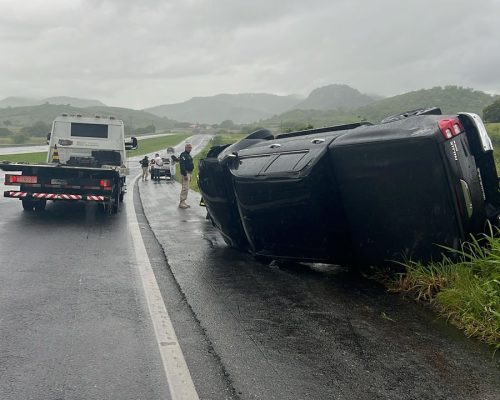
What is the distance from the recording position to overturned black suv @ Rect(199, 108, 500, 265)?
5.13 metres

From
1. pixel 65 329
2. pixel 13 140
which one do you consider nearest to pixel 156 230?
pixel 65 329

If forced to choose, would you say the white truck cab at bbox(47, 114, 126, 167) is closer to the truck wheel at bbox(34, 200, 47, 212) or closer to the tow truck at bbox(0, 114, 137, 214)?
the tow truck at bbox(0, 114, 137, 214)

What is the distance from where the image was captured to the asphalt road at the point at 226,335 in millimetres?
3275

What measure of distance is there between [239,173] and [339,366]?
3619 mm

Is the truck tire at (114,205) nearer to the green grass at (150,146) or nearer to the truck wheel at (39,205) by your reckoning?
the truck wheel at (39,205)

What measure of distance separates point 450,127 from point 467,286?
A: 5.26ft

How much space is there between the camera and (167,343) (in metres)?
3.96

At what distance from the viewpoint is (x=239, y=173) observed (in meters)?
6.79

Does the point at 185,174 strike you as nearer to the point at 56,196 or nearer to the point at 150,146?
the point at 56,196

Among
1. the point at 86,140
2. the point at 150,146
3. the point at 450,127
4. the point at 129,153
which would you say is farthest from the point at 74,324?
the point at 150,146

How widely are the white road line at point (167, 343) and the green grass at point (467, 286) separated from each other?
2.43 m

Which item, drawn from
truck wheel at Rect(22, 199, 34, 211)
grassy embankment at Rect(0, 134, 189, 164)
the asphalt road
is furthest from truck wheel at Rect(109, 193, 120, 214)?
grassy embankment at Rect(0, 134, 189, 164)

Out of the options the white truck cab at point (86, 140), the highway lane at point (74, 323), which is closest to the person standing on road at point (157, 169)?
the white truck cab at point (86, 140)

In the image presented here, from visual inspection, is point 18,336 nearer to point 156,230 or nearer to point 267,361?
point 267,361
